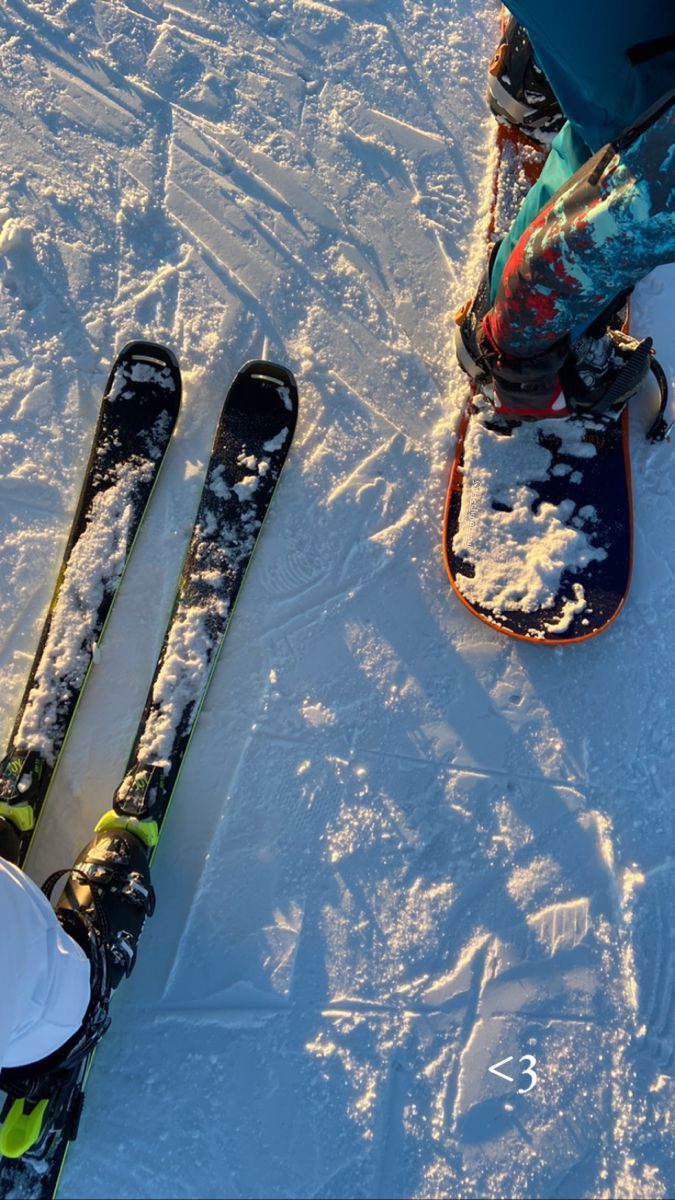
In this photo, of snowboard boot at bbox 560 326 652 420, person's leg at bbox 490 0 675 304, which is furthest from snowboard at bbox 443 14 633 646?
person's leg at bbox 490 0 675 304

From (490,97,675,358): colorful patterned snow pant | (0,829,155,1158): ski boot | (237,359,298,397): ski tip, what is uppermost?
(490,97,675,358): colorful patterned snow pant

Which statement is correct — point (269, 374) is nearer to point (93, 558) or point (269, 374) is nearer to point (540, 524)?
point (93, 558)

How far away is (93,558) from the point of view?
205 cm

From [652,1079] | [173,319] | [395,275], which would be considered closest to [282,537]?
[173,319]

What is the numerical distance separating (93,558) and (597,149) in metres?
1.55

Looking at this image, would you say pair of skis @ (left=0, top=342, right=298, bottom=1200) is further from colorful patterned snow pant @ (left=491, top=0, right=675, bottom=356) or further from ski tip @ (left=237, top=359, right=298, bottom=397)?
colorful patterned snow pant @ (left=491, top=0, right=675, bottom=356)

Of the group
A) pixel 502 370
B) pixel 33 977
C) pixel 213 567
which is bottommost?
pixel 33 977

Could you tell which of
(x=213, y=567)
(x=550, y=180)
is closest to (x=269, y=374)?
(x=213, y=567)

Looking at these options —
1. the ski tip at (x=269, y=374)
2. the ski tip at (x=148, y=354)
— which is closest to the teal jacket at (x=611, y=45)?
the ski tip at (x=269, y=374)

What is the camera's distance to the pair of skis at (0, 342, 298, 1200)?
6.31ft

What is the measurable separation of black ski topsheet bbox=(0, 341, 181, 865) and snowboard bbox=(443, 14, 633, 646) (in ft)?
2.87

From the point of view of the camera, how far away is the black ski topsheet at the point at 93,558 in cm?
194

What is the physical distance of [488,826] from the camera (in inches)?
79.6

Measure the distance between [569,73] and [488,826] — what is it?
1.73 metres
